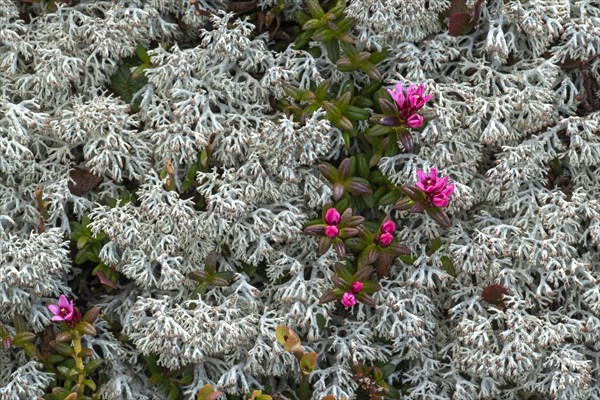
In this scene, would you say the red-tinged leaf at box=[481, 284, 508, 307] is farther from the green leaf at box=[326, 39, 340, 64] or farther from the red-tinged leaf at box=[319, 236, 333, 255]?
the green leaf at box=[326, 39, 340, 64]

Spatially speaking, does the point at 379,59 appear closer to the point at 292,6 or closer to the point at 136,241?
the point at 292,6

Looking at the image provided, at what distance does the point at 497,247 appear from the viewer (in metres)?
2.95

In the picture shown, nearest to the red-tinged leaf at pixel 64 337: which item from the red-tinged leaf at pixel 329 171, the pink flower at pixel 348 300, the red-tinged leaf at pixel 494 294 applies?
the pink flower at pixel 348 300

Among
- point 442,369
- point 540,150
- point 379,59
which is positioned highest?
point 379,59

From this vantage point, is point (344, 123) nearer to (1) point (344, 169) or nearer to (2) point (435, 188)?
(1) point (344, 169)

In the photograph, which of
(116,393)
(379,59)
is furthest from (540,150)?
(116,393)

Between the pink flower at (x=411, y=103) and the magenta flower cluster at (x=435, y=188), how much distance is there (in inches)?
7.7

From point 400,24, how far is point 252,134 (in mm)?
730

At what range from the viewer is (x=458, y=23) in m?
3.04

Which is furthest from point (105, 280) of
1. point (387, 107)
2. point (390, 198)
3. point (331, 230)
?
point (387, 107)

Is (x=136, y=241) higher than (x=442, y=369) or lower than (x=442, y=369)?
higher

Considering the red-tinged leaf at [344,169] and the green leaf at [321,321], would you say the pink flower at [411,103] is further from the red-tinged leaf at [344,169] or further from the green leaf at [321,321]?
the green leaf at [321,321]

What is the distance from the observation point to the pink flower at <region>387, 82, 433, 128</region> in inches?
111

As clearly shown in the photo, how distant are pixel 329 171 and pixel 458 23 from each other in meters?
0.80
